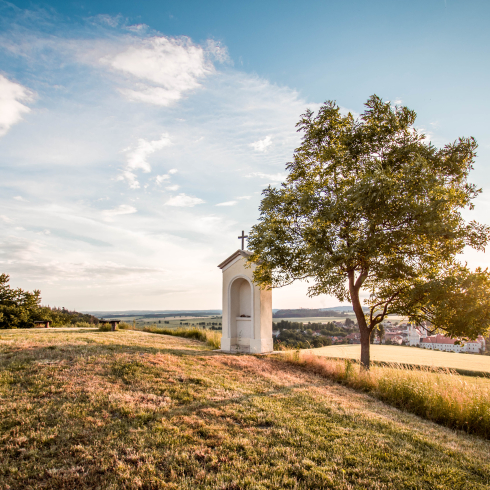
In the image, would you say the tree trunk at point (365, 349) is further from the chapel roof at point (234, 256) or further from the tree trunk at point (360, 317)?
the chapel roof at point (234, 256)

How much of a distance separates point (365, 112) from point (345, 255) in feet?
18.4

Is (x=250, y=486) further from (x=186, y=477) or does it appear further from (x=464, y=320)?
(x=464, y=320)

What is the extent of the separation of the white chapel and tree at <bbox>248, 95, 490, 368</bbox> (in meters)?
1.66

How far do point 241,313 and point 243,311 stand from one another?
0.47 feet

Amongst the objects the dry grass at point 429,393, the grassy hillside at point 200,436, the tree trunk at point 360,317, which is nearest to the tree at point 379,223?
the tree trunk at point 360,317

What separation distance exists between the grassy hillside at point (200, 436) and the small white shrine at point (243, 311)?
5344mm

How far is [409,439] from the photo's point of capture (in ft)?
17.6

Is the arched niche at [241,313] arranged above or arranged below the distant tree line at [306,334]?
above

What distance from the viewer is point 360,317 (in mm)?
11320

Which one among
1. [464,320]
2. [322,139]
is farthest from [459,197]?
[322,139]

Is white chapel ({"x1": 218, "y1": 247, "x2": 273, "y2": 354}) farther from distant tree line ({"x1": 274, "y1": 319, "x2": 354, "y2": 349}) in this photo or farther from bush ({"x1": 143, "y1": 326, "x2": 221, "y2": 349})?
bush ({"x1": 143, "y1": 326, "x2": 221, "y2": 349})

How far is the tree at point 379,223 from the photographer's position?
864cm

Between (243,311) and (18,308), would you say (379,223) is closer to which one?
(243,311)

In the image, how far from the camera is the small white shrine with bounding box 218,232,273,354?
44.7 ft
